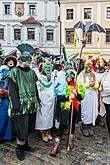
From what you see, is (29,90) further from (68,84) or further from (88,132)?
(88,132)

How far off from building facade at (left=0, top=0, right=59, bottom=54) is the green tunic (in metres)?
31.7

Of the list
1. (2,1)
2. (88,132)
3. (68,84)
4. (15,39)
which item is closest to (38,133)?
(88,132)

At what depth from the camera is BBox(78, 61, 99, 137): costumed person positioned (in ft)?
19.3

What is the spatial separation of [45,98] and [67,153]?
114cm

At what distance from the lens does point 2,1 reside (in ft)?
123

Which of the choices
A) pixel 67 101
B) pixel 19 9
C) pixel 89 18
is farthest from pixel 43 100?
pixel 19 9

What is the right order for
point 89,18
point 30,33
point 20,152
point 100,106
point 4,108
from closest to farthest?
point 20,152 < point 4,108 < point 100,106 < point 89,18 < point 30,33

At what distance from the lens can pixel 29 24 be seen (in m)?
36.1

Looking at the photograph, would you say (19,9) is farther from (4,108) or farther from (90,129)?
(4,108)

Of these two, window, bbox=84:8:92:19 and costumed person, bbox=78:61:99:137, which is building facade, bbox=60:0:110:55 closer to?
window, bbox=84:8:92:19

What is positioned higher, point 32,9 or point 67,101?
point 32,9

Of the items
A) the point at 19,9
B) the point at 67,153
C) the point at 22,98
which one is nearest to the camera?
the point at 22,98

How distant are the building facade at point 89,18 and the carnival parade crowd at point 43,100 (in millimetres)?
27714

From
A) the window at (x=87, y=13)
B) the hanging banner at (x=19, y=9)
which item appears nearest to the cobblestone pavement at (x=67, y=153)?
the window at (x=87, y=13)
